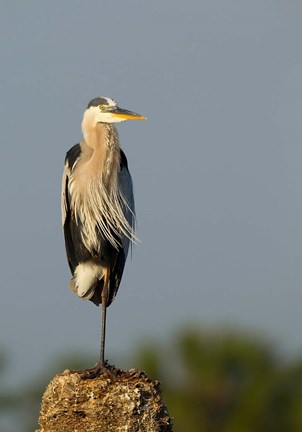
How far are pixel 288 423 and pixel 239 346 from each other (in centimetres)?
117

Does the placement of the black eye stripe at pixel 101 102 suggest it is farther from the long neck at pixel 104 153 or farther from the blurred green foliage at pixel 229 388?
the blurred green foliage at pixel 229 388

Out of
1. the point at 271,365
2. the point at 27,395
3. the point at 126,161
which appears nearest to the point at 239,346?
the point at 271,365

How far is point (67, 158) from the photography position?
823 centimetres

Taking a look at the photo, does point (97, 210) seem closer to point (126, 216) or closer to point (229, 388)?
point (126, 216)

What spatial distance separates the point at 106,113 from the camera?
26.2 feet

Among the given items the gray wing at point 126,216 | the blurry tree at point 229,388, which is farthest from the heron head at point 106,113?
the blurry tree at point 229,388

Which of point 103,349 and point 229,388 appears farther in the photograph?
point 229,388

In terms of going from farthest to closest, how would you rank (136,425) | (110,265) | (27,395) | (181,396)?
1. (27,395)
2. (181,396)
3. (110,265)
4. (136,425)

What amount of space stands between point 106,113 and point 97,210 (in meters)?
0.68

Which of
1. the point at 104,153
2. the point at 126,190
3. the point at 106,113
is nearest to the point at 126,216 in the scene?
the point at 126,190

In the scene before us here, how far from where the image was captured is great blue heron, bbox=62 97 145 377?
7.94 meters

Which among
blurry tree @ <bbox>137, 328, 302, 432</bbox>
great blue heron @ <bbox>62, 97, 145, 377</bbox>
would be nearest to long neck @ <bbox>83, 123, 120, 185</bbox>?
great blue heron @ <bbox>62, 97, 145, 377</bbox>

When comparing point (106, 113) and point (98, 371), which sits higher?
point (106, 113)

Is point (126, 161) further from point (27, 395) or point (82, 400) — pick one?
point (27, 395)
